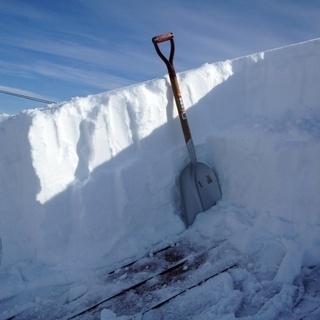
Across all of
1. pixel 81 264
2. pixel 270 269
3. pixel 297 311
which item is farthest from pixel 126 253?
pixel 297 311

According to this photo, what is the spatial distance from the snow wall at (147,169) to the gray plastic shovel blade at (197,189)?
3.2 inches

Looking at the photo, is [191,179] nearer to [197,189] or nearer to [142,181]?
[197,189]

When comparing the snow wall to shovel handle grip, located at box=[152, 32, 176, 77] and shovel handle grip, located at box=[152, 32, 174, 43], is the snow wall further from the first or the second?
shovel handle grip, located at box=[152, 32, 174, 43]

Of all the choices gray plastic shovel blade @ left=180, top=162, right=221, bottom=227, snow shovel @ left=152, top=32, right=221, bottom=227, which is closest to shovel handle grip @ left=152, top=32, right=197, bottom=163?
snow shovel @ left=152, top=32, right=221, bottom=227

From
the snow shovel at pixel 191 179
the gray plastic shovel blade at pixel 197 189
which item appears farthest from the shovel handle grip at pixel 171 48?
the gray plastic shovel blade at pixel 197 189

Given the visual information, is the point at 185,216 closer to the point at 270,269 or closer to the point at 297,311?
the point at 270,269

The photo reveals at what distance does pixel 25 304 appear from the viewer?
2.47 meters

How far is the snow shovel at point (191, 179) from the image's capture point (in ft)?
11.0

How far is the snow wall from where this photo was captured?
289cm

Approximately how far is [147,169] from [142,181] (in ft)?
0.42

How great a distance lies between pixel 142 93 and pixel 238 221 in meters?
1.49

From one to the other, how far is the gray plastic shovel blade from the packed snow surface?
78 mm

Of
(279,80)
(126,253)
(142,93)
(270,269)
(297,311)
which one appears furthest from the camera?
(279,80)

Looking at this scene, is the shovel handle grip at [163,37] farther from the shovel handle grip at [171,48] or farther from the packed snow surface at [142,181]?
the packed snow surface at [142,181]
